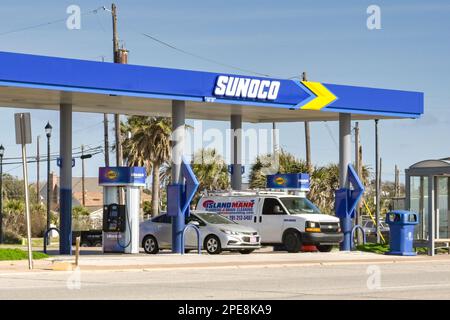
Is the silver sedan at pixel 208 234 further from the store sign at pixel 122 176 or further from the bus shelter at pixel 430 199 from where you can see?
the bus shelter at pixel 430 199

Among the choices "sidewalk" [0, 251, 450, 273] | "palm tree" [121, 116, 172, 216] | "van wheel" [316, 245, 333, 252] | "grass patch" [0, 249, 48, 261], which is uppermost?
"palm tree" [121, 116, 172, 216]

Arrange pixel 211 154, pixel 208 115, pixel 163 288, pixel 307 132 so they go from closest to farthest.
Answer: pixel 163 288 → pixel 208 115 → pixel 307 132 → pixel 211 154

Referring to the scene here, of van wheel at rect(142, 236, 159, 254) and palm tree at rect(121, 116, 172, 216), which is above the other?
palm tree at rect(121, 116, 172, 216)

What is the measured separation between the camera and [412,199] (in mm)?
35031

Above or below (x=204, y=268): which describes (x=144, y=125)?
above

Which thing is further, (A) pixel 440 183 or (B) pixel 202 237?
(A) pixel 440 183

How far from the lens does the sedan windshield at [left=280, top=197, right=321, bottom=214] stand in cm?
3428

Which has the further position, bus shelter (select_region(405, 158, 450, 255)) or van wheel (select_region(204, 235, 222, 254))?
bus shelter (select_region(405, 158, 450, 255))

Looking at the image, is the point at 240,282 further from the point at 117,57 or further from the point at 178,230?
the point at 117,57

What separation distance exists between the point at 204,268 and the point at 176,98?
689 cm

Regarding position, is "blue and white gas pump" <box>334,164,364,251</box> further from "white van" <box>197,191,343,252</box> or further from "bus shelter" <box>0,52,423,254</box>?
"white van" <box>197,191,343,252</box>

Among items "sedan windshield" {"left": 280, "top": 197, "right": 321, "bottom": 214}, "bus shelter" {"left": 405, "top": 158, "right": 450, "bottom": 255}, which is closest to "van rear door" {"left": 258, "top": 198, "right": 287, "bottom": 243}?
"sedan windshield" {"left": 280, "top": 197, "right": 321, "bottom": 214}
